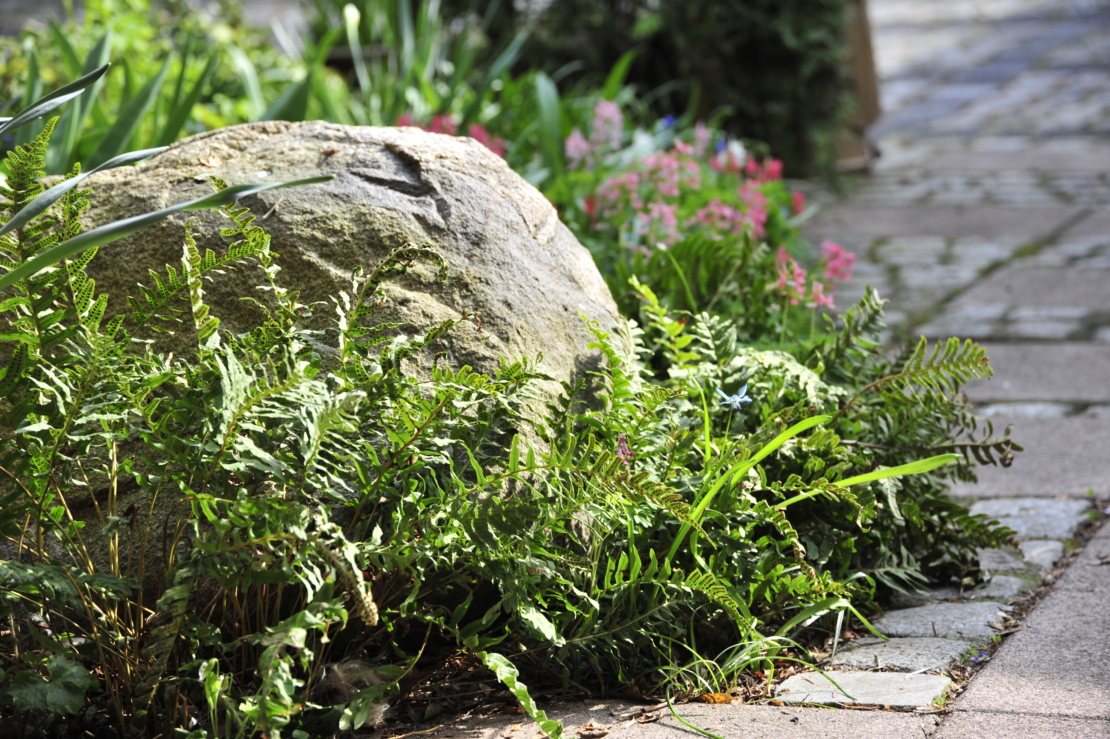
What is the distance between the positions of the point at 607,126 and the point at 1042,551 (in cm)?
290

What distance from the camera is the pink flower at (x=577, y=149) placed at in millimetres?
4457

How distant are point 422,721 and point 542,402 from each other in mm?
605

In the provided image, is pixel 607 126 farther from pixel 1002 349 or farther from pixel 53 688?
pixel 53 688

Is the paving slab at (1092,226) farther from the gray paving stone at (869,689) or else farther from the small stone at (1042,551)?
the gray paving stone at (869,689)

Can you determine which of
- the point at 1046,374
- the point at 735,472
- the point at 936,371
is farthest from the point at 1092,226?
the point at 735,472

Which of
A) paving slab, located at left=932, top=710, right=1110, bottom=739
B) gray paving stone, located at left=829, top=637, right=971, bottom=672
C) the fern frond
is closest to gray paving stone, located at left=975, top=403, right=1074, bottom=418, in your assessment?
the fern frond

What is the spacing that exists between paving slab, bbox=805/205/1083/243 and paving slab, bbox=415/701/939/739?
13.4ft

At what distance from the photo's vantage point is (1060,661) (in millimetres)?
1923

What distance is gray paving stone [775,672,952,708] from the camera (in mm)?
1827

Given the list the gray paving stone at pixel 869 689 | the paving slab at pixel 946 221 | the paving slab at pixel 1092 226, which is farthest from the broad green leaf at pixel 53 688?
the paving slab at pixel 1092 226

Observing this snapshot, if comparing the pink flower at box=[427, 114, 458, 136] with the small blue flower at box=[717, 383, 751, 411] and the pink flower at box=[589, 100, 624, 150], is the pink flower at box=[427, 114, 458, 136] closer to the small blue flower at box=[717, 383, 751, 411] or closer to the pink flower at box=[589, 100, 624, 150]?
the pink flower at box=[589, 100, 624, 150]

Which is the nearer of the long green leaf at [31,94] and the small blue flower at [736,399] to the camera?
the small blue flower at [736,399]

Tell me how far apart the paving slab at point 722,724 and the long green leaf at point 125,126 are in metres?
2.33

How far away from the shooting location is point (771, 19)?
6.23 metres
